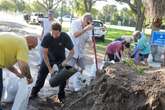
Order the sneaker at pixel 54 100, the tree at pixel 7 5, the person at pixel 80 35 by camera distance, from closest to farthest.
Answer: the sneaker at pixel 54 100, the person at pixel 80 35, the tree at pixel 7 5

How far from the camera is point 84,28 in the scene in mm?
10516

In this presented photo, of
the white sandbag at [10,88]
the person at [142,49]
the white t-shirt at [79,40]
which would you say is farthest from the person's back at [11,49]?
the person at [142,49]

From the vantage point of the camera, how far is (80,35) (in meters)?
10.7

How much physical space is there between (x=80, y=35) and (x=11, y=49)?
385 cm

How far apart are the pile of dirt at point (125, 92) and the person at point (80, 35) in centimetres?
220

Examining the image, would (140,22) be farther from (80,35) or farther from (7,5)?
(7,5)

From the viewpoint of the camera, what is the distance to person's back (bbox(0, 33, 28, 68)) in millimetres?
6887

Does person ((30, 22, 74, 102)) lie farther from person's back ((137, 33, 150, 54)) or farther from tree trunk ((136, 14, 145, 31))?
tree trunk ((136, 14, 145, 31))

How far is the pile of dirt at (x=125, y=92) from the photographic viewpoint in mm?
6828

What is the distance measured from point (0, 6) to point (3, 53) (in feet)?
434

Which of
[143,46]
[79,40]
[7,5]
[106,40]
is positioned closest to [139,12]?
[106,40]

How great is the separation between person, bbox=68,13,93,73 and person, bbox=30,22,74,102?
1.01 m

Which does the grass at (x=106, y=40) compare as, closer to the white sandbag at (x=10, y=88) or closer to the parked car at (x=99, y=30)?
the parked car at (x=99, y=30)

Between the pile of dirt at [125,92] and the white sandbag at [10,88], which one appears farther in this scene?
the white sandbag at [10,88]
